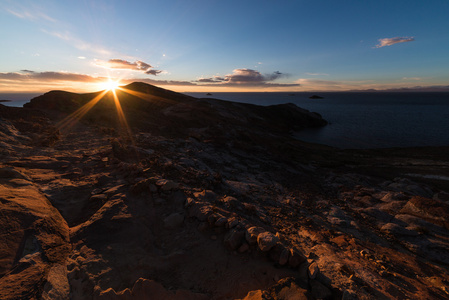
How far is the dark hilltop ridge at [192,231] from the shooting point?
197 inches

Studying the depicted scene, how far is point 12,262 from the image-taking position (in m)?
4.66

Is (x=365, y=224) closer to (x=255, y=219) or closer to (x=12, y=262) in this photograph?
(x=255, y=219)

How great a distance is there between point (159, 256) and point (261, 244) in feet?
10.8

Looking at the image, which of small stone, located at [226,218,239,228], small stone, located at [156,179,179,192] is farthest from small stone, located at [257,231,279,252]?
small stone, located at [156,179,179,192]

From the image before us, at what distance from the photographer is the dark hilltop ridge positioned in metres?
5.00

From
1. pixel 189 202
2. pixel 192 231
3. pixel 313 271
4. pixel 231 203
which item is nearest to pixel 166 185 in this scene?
pixel 189 202

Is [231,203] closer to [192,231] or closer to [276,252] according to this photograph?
[192,231]

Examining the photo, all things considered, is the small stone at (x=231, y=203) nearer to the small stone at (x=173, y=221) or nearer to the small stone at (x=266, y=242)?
the small stone at (x=173, y=221)

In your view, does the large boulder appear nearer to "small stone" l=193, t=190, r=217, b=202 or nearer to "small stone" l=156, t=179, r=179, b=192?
"small stone" l=156, t=179, r=179, b=192

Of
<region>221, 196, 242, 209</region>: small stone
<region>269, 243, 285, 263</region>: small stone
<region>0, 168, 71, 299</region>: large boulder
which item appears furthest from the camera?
<region>221, 196, 242, 209</region>: small stone

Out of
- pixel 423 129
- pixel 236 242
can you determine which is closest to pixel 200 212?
pixel 236 242

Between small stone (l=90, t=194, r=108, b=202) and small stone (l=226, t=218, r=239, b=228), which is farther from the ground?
small stone (l=90, t=194, r=108, b=202)

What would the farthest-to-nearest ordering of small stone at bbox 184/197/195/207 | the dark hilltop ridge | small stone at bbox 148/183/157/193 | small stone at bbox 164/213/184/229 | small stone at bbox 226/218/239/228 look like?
small stone at bbox 148/183/157/193 < small stone at bbox 184/197/195/207 < small stone at bbox 164/213/184/229 < small stone at bbox 226/218/239/228 < the dark hilltop ridge

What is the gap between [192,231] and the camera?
23.3ft
